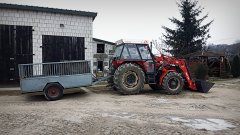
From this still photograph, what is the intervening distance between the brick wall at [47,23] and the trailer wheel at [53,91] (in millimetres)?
6156

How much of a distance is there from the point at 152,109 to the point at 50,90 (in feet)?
13.9

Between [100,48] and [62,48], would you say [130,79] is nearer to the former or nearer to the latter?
[62,48]

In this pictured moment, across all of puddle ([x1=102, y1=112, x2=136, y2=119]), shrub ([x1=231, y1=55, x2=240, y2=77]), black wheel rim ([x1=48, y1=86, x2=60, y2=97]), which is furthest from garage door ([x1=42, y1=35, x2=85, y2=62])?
shrub ([x1=231, y1=55, x2=240, y2=77])

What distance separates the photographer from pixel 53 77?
969 cm

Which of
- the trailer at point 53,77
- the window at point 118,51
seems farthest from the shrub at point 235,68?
the trailer at point 53,77

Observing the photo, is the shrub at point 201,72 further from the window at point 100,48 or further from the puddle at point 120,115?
the window at point 100,48

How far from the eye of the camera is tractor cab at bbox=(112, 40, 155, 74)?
36.6 feet

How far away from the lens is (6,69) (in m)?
14.5

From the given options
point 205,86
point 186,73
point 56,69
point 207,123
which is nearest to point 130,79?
point 186,73

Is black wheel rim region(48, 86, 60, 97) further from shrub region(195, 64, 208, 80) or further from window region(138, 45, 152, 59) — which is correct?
shrub region(195, 64, 208, 80)

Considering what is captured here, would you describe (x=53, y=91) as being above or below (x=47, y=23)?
below

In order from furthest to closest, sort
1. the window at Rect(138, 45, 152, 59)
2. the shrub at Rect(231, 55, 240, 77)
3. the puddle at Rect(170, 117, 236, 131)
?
the shrub at Rect(231, 55, 240, 77) < the window at Rect(138, 45, 152, 59) < the puddle at Rect(170, 117, 236, 131)

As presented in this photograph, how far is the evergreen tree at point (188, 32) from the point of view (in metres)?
28.1

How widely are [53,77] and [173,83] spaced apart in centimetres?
525
